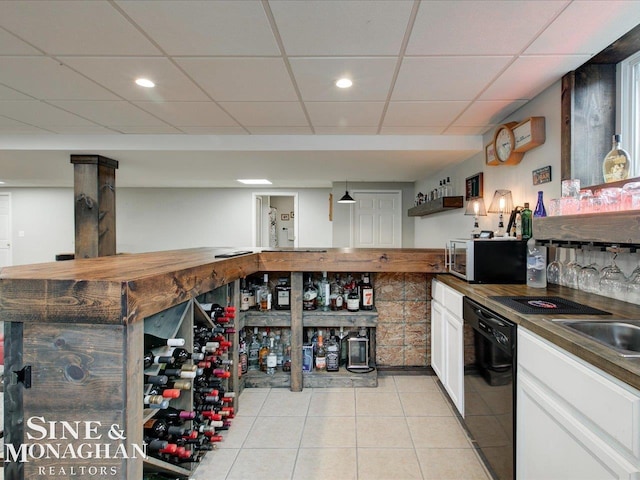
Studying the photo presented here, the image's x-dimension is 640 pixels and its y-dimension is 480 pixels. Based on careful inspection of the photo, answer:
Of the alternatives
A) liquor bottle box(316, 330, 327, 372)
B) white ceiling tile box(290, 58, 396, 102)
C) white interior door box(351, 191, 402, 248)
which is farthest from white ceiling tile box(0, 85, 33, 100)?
white interior door box(351, 191, 402, 248)

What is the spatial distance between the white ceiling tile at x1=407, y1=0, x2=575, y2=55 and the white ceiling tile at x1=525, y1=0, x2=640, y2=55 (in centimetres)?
7

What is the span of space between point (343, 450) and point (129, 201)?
7.17 metres

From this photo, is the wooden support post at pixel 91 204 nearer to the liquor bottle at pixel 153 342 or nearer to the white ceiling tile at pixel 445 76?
the liquor bottle at pixel 153 342

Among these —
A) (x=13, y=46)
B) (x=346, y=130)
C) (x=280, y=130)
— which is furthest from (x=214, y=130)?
(x=13, y=46)

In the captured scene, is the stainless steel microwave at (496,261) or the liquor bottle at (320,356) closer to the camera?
the stainless steel microwave at (496,261)

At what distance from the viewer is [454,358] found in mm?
2307

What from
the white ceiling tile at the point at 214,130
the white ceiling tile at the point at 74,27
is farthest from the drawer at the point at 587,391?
the white ceiling tile at the point at 214,130

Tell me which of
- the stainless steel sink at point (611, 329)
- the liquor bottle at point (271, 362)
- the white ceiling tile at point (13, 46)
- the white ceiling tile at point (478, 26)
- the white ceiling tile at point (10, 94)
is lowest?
the liquor bottle at point (271, 362)

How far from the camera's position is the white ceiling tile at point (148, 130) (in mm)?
3303

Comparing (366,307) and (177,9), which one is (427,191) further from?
(177,9)

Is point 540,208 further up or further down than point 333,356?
further up

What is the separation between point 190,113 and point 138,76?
0.71 metres

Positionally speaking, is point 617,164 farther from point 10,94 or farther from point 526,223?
point 10,94

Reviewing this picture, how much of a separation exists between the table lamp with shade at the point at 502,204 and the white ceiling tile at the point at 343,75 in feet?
4.32
